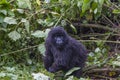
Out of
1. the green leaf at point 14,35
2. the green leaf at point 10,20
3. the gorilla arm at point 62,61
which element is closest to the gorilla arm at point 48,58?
the gorilla arm at point 62,61

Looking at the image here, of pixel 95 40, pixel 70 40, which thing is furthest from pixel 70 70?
pixel 95 40

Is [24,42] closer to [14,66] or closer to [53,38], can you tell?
[14,66]

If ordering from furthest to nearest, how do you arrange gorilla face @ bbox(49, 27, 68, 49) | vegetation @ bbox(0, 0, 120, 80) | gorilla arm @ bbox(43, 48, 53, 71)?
vegetation @ bbox(0, 0, 120, 80), gorilla arm @ bbox(43, 48, 53, 71), gorilla face @ bbox(49, 27, 68, 49)

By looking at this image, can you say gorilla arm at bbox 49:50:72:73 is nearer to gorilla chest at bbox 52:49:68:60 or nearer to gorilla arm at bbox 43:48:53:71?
gorilla chest at bbox 52:49:68:60

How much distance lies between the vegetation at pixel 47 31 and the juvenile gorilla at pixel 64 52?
0.30 meters

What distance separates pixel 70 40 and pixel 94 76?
629 millimetres

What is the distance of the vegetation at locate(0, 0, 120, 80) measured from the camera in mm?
4789

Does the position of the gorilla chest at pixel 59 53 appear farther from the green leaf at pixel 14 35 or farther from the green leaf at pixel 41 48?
the green leaf at pixel 14 35

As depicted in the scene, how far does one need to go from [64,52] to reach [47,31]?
19.5 inches

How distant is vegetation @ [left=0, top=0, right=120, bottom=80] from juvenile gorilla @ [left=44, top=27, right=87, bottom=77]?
296 millimetres

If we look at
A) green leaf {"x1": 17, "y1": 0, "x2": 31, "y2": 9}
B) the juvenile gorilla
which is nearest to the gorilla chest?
the juvenile gorilla

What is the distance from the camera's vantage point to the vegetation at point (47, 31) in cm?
479

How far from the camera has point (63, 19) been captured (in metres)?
5.24

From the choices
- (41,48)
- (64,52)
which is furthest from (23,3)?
(64,52)
